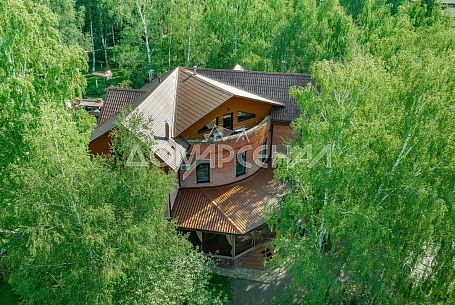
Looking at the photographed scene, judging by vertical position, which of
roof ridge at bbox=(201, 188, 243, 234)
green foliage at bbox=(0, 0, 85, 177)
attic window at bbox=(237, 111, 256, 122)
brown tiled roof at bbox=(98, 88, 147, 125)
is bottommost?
roof ridge at bbox=(201, 188, 243, 234)

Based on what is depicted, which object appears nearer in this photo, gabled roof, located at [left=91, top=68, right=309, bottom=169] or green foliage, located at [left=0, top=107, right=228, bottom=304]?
green foliage, located at [left=0, top=107, right=228, bottom=304]

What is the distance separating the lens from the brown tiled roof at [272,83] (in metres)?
28.2

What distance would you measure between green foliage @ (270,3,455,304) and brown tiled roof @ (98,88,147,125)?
42.5 ft

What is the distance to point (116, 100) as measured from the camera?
27.2 metres

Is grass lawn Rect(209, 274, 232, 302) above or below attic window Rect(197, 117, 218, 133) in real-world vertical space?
below

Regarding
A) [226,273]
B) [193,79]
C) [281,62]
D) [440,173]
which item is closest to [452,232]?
[440,173]

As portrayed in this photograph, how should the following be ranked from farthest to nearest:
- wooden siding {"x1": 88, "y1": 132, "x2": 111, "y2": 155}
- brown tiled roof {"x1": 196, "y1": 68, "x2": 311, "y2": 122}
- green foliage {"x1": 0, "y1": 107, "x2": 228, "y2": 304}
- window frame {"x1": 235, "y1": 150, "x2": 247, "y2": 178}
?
brown tiled roof {"x1": 196, "y1": 68, "x2": 311, "y2": 122}
window frame {"x1": 235, "y1": 150, "x2": 247, "y2": 178}
wooden siding {"x1": 88, "y1": 132, "x2": 111, "y2": 155}
green foliage {"x1": 0, "y1": 107, "x2": 228, "y2": 304}

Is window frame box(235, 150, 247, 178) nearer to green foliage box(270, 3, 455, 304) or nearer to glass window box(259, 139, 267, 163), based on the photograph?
glass window box(259, 139, 267, 163)

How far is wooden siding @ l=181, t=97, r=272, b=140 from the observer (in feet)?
81.7

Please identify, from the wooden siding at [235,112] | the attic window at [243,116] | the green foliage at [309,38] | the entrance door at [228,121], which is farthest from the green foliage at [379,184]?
the green foliage at [309,38]

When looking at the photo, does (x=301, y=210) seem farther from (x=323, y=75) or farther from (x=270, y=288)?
(x=270, y=288)

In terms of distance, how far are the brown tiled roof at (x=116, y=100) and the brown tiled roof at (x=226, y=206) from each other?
653 centimetres

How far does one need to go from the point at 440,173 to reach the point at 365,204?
9.28 feet

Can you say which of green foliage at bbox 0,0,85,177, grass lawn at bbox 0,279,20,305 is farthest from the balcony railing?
grass lawn at bbox 0,279,20,305
